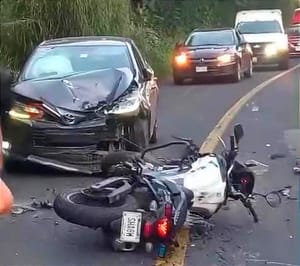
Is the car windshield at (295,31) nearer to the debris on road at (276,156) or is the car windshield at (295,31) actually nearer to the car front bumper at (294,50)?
the car front bumper at (294,50)

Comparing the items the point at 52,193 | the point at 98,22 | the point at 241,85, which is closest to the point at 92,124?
the point at 52,193

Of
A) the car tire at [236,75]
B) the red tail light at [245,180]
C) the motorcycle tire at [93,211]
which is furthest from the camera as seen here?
the car tire at [236,75]

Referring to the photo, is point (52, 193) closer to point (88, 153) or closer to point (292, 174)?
point (88, 153)

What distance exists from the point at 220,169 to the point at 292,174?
2769 millimetres

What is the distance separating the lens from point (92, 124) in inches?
388

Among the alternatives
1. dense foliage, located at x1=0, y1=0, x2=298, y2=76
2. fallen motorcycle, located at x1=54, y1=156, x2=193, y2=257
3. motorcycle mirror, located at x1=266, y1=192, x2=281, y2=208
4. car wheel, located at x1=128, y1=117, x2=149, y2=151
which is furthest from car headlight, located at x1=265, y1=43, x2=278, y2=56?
fallen motorcycle, located at x1=54, y1=156, x2=193, y2=257

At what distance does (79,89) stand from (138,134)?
843 millimetres

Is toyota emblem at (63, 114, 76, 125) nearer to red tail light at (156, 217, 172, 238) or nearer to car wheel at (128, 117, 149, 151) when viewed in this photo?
car wheel at (128, 117, 149, 151)

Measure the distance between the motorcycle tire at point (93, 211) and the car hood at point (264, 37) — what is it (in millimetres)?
24284

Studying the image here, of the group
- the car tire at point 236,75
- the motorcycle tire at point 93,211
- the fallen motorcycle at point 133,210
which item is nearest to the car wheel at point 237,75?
the car tire at point 236,75

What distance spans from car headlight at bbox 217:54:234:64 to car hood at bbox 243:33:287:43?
6461 millimetres

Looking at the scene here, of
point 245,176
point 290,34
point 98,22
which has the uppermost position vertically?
point 245,176

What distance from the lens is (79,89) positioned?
10258mm

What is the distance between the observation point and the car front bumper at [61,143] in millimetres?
9844
